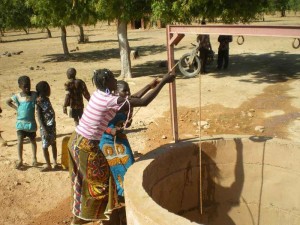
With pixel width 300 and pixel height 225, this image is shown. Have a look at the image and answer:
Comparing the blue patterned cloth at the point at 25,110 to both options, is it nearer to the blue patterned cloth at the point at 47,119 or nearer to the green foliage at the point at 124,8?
the blue patterned cloth at the point at 47,119

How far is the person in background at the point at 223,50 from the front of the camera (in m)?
12.5

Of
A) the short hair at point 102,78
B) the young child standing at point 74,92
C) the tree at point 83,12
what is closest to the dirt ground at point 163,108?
the young child standing at point 74,92

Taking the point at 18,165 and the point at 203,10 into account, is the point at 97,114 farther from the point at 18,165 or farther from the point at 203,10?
the point at 203,10

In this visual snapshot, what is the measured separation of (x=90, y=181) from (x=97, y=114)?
66 cm

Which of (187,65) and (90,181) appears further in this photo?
(187,65)

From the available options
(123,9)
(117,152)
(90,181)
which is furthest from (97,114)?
(123,9)

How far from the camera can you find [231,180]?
409cm

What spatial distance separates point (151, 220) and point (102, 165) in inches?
38.6

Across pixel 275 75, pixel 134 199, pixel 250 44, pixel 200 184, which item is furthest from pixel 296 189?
pixel 250 44

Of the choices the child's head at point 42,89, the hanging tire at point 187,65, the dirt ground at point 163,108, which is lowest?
the dirt ground at point 163,108

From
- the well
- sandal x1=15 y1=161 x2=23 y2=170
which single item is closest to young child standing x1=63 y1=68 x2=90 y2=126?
sandal x1=15 y1=161 x2=23 y2=170

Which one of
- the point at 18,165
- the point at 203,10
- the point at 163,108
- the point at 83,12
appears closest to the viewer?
the point at 18,165

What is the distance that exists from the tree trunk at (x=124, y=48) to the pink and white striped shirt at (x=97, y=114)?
860cm

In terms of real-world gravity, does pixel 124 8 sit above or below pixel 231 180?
above
